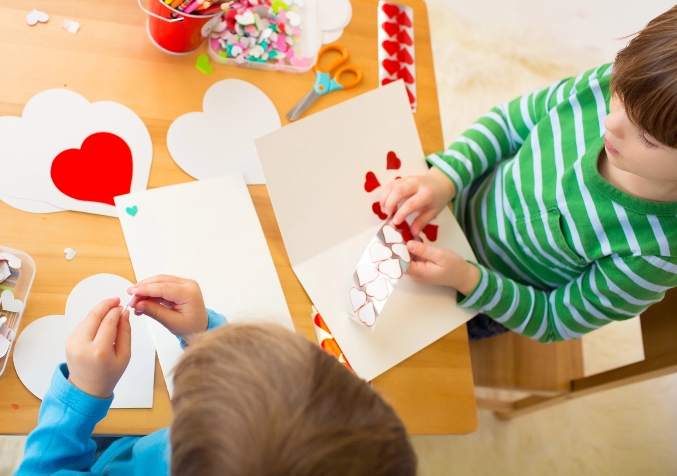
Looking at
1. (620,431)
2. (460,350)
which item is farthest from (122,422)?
(620,431)

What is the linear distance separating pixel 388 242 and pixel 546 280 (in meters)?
0.30

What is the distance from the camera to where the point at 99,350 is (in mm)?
533

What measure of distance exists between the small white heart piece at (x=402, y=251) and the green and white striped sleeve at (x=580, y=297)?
0.11 meters

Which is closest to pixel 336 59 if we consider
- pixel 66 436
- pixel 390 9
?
pixel 390 9

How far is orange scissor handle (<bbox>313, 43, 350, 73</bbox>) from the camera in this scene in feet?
2.59

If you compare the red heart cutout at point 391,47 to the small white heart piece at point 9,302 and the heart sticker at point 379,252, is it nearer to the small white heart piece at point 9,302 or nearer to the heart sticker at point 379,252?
the heart sticker at point 379,252

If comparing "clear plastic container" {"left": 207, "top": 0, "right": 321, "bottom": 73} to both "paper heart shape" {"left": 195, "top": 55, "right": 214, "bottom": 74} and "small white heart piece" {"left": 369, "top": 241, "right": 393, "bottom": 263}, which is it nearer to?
"paper heart shape" {"left": 195, "top": 55, "right": 214, "bottom": 74}

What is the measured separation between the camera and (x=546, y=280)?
833 millimetres

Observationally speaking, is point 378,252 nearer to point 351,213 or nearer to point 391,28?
point 351,213

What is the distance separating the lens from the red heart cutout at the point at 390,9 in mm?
850

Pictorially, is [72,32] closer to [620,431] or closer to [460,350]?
[460,350]

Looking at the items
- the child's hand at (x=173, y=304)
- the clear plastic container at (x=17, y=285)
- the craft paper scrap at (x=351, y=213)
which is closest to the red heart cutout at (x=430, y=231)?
the craft paper scrap at (x=351, y=213)

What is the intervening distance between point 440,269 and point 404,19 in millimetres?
419

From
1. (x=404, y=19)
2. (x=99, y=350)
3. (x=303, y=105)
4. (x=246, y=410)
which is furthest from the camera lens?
(x=404, y=19)
